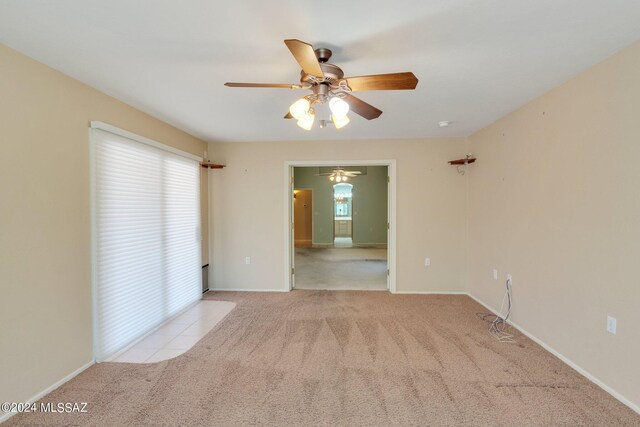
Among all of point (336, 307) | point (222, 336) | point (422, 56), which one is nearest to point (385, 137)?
point (422, 56)

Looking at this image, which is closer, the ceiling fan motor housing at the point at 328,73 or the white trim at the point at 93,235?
the ceiling fan motor housing at the point at 328,73

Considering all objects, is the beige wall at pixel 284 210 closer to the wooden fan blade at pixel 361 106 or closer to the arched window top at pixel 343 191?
the wooden fan blade at pixel 361 106

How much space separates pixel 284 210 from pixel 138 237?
6.73 ft

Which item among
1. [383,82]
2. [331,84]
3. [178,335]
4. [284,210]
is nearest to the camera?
[383,82]

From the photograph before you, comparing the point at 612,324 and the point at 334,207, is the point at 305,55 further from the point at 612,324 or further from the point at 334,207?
the point at 334,207

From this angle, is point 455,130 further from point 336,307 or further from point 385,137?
point 336,307

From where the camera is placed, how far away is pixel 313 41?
5.81ft

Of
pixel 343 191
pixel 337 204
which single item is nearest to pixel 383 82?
pixel 343 191

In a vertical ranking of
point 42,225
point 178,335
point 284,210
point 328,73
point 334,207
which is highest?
point 328,73

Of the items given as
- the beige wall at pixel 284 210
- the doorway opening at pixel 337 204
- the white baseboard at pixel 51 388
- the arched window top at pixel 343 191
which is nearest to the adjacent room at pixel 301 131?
the white baseboard at pixel 51 388

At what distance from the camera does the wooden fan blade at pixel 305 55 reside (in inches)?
50.7

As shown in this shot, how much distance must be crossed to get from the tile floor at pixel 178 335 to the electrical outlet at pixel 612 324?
11.4 feet

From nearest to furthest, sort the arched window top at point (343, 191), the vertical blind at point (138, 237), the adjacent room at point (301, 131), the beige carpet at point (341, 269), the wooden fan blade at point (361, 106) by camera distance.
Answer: the adjacent room at point (301, 131)
the wooden fan blade at point (361, 106)
the vertical blind at point (138, 237)
the beige carpet at point (341, 269)
the arched window top at point (343, 191)

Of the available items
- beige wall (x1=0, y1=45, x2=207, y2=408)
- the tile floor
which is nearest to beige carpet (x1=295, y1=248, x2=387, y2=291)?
the tile floor
